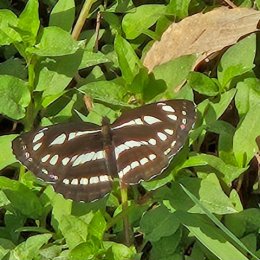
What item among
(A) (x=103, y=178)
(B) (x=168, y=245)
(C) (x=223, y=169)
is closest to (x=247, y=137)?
(C) (x=223, y=169)

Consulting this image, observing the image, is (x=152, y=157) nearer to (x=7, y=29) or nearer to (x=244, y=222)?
(x=244, y=222)

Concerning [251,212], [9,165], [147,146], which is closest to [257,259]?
[251,212]

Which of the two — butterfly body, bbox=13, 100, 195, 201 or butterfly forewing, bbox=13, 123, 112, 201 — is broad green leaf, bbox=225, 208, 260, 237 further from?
butterfly forewing, bbox=13, 123, 112, 201

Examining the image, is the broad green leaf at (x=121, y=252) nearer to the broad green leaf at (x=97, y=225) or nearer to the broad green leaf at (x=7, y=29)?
the broad green leaf at (x=97, y=225)

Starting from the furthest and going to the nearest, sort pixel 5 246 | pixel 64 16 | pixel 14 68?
pixel 14 68 → pixel 64 16 → pixel 5 246

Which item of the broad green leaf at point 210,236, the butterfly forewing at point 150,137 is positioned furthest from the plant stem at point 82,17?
the broad green leaf at point 210,236

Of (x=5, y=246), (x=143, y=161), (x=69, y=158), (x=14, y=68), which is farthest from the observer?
(x=14, y=68)

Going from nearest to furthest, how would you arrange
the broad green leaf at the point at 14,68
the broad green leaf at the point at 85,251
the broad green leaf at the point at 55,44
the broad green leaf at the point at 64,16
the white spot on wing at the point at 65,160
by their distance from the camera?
the broad green leaf at the point at 85,251
the white spot on wing at the point at 65,160
the broad green leaf at the point at 55,44
the broad green leaf at the point at 64,16
the broad green leaf at the point at 14,68
